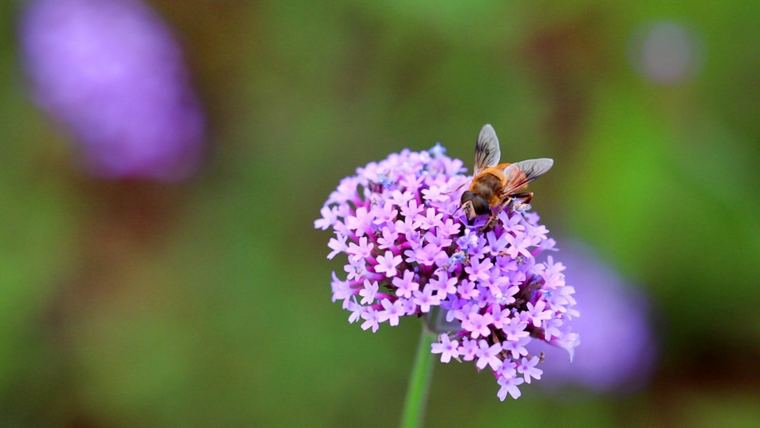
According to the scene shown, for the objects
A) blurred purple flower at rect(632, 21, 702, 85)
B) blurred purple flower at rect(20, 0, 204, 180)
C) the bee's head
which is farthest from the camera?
blurred purple flower at rect(20, 0, 204, 180)

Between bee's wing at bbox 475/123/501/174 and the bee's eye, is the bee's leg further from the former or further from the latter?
bee's wing at bbox 475/123/501/174

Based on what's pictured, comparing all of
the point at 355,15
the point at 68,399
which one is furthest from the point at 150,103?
the point at 68,399

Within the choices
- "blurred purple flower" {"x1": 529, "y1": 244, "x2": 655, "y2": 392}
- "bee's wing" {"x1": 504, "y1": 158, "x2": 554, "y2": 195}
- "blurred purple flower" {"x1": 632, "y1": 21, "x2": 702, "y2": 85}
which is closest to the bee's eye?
"bee's wing" {"x1": 504, "y1": 158, "x2": 554, "y2": 195}

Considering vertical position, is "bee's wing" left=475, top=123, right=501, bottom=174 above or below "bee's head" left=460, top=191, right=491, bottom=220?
above

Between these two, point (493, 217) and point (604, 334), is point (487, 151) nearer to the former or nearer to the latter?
point (493, 217)

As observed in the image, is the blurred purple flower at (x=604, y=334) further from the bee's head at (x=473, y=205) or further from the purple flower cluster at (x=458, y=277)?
the bee's head at (x=473, y=205)

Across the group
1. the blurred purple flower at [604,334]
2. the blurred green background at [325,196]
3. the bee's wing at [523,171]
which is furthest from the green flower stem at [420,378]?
the blurred purple flower at [604,334]

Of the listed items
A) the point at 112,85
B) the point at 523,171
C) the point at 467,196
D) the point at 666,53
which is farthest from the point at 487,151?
the point at 112,85
